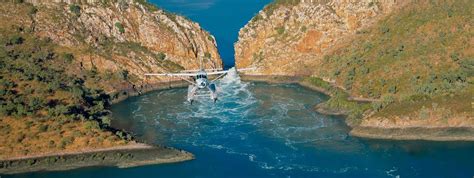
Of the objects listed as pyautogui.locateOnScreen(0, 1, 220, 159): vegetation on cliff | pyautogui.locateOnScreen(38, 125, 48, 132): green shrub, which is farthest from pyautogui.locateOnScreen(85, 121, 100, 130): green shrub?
pyautogui.locateOnScreen(38, 125, 48, 132): green shrub

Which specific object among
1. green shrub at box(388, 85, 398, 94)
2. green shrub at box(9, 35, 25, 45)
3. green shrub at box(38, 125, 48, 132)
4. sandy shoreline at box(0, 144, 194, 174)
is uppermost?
green shrub at box(9, 35, 25, 45)

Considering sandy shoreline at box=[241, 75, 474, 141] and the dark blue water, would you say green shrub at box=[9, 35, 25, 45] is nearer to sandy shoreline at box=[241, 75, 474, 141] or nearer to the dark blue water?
the dark blue water

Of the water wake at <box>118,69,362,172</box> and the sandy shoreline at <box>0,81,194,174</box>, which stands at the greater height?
the water wake at <box>118,69,362,172</box>

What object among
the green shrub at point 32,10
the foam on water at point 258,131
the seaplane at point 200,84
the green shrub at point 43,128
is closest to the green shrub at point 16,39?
the green shrub at point 32,10

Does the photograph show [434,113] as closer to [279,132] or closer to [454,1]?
[279,132]

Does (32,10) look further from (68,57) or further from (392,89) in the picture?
(392,89)

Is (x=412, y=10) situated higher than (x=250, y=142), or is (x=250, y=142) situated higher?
(x=412, y=10)

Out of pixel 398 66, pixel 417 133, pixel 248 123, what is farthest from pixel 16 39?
pixel 417 133

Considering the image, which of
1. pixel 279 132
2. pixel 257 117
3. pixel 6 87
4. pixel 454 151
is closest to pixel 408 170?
pixel 454 151

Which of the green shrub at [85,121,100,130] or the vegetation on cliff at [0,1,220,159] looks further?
the green shrub at [85,121,100,130]
